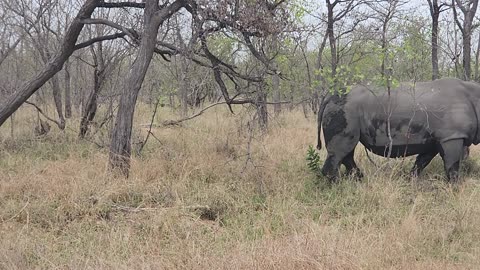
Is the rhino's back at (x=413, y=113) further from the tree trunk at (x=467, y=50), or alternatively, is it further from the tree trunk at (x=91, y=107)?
the tree trunk at (x=91, y=107)

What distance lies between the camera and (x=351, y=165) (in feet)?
23.4

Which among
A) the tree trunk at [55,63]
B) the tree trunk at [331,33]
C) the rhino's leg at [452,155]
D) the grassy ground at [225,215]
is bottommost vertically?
the grassy ground at [225,215]

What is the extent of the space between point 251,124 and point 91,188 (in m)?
2.31

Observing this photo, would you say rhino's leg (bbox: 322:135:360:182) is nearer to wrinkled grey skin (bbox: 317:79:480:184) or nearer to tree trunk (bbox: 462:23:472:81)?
wrinkled grey skin (bbox: 317:79:480:184)

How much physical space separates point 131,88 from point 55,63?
1675mm

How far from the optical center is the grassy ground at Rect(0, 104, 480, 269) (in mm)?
3857

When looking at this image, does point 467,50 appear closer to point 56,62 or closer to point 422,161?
point 422,161

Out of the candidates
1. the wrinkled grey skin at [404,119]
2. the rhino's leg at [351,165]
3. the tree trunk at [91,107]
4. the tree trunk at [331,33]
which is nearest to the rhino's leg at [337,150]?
the wrinkled grey skin at [404,119]

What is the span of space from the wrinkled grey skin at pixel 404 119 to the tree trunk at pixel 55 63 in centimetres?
382

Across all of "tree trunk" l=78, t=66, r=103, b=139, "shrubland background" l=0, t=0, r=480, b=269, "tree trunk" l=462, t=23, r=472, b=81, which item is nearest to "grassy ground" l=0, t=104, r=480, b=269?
"shrubland background" l=0, t=0, r=480, b=269

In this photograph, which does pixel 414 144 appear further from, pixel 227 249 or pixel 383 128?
pixel 227 249

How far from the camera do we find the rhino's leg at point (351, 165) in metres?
6.91

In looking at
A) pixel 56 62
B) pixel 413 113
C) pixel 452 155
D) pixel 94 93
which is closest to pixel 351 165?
pixel 413 113

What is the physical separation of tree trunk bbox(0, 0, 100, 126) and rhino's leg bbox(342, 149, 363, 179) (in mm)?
4408
